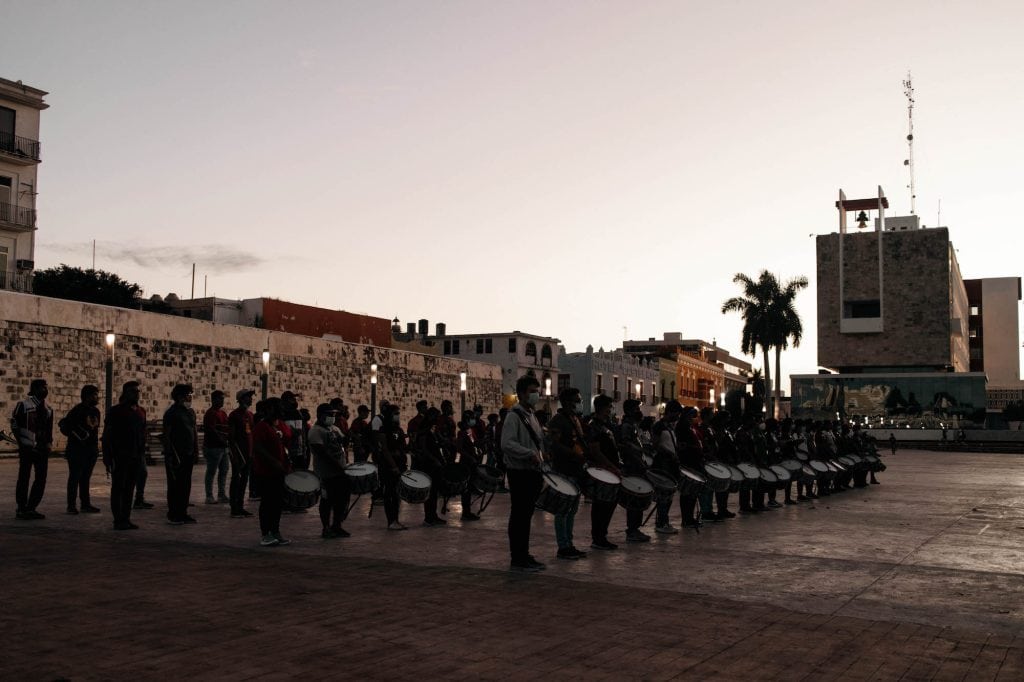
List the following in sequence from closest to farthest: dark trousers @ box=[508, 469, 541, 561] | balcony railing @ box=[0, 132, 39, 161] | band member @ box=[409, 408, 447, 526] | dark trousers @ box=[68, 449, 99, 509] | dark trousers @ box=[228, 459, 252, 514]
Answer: dark trousers @ box=[508, 469, 541, 561] < dark trousers @ box=[68, 449, 99, 509] < band member @ box=[409, 408, 447, 526] < dark trousers @ box=[228, 459, 252, 514] < balcony railing @ box=[0, 132, 39, 161]

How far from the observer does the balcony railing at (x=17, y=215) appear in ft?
136

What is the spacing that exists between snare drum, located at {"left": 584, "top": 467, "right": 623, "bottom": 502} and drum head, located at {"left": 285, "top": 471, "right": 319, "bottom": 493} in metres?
3.10

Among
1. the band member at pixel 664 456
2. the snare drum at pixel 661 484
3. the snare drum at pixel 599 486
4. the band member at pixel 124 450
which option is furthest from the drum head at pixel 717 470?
the band member at pixel 124 450

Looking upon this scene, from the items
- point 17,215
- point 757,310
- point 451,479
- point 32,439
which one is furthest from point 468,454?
point 757,310

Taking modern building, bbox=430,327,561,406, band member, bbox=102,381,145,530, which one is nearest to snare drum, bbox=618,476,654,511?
band member, bbox=102,381,145,530

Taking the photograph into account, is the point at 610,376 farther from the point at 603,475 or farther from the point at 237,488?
the point at 603,475

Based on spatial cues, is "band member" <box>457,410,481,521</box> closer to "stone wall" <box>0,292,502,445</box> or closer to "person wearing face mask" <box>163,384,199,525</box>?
"person wearing face mask" <box>163,384,199,525</box>

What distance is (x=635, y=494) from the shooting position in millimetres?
10367

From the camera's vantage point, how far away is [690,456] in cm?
1305

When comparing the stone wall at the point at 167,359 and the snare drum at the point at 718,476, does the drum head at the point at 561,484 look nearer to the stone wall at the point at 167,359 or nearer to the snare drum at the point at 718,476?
the snare drum at the point at 718,476

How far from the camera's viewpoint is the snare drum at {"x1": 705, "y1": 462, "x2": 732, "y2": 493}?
43.2ft

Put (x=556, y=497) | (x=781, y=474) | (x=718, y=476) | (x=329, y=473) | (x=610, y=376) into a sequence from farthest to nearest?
(x=610, y=376), (x=781, y=474), (x=718, y=476), (x=329, y=473), (x=556, y=497)

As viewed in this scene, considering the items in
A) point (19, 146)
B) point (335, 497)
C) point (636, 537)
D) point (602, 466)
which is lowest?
point (636, 537)

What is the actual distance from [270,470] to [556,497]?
124 inches
